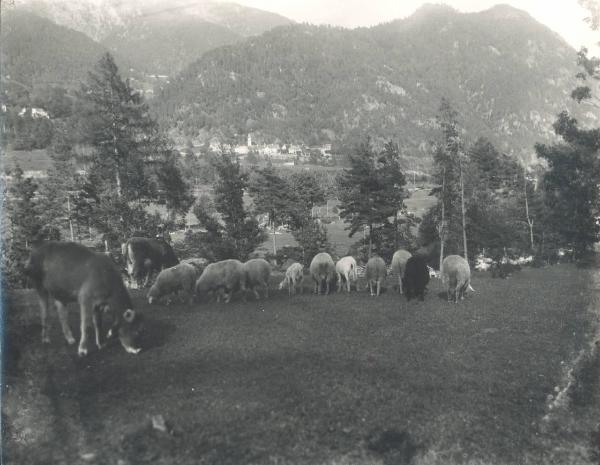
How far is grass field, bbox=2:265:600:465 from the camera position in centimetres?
838

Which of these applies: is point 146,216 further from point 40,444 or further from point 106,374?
point 40,444

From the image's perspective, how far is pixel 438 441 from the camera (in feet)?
29.4

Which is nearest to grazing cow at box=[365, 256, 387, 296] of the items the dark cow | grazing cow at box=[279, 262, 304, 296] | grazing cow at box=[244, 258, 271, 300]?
grazing cow at box=[279, 262, 304, 296]

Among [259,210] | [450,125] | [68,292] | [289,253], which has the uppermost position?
[450,125]

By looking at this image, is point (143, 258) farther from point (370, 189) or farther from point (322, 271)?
point (370, 189)

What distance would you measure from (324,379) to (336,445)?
2.67 m

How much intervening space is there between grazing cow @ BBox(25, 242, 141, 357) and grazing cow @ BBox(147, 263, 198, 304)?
7.37m

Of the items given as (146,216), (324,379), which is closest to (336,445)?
(324,379)

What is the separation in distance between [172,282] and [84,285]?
848cm

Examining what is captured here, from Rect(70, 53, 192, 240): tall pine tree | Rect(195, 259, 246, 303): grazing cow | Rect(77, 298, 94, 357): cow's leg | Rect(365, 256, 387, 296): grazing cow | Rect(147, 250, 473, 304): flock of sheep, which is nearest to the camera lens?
Rect(77, 298, 94, 357): cow's leg

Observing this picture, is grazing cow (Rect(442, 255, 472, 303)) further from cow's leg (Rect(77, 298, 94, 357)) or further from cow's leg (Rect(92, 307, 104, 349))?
cow's leg (Rect(77, 298, 94, 357))

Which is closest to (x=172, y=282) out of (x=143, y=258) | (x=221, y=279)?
(x=221, y=279)

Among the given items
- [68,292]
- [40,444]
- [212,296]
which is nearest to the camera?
[40,444]

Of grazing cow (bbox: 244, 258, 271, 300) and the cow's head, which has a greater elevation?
the cow's head
